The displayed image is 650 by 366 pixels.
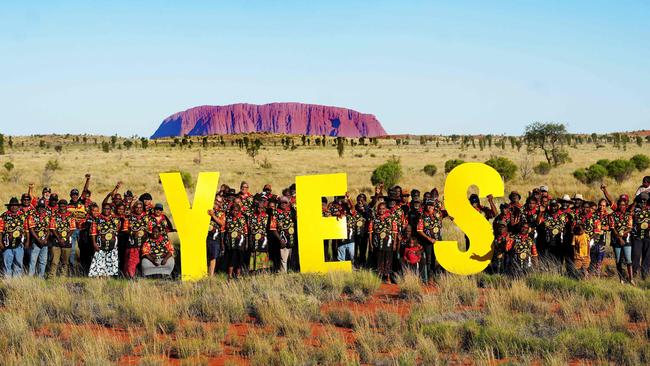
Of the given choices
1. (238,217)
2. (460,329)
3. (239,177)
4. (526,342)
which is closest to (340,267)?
(238,217)

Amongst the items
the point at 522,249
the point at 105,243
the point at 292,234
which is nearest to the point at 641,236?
the point at 522,249

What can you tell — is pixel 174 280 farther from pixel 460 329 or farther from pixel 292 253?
pixel 460 329

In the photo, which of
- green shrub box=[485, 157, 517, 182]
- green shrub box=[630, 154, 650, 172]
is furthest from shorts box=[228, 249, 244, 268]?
green shrub box=[630, 154, 650, 172]

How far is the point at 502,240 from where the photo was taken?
1117cm

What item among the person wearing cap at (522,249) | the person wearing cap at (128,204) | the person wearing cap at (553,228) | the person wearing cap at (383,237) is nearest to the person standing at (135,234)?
the person wearing cap at (128,204)

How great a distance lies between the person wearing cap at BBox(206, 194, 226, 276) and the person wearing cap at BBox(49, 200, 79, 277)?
2581mm

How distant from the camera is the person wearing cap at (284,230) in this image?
11.8 metres

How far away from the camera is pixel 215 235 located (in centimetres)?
1187

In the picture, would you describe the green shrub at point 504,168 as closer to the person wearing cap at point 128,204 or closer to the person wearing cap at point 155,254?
the person wearing cap at point 128,204

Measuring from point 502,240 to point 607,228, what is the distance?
5.74 ft

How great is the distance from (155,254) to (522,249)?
252 inches

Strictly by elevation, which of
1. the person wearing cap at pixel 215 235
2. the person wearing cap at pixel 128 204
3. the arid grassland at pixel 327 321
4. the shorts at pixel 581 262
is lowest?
the arid grassland at pixel 327 321

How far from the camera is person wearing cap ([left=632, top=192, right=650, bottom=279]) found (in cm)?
1086

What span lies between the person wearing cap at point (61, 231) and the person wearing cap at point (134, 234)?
3.47 ft
